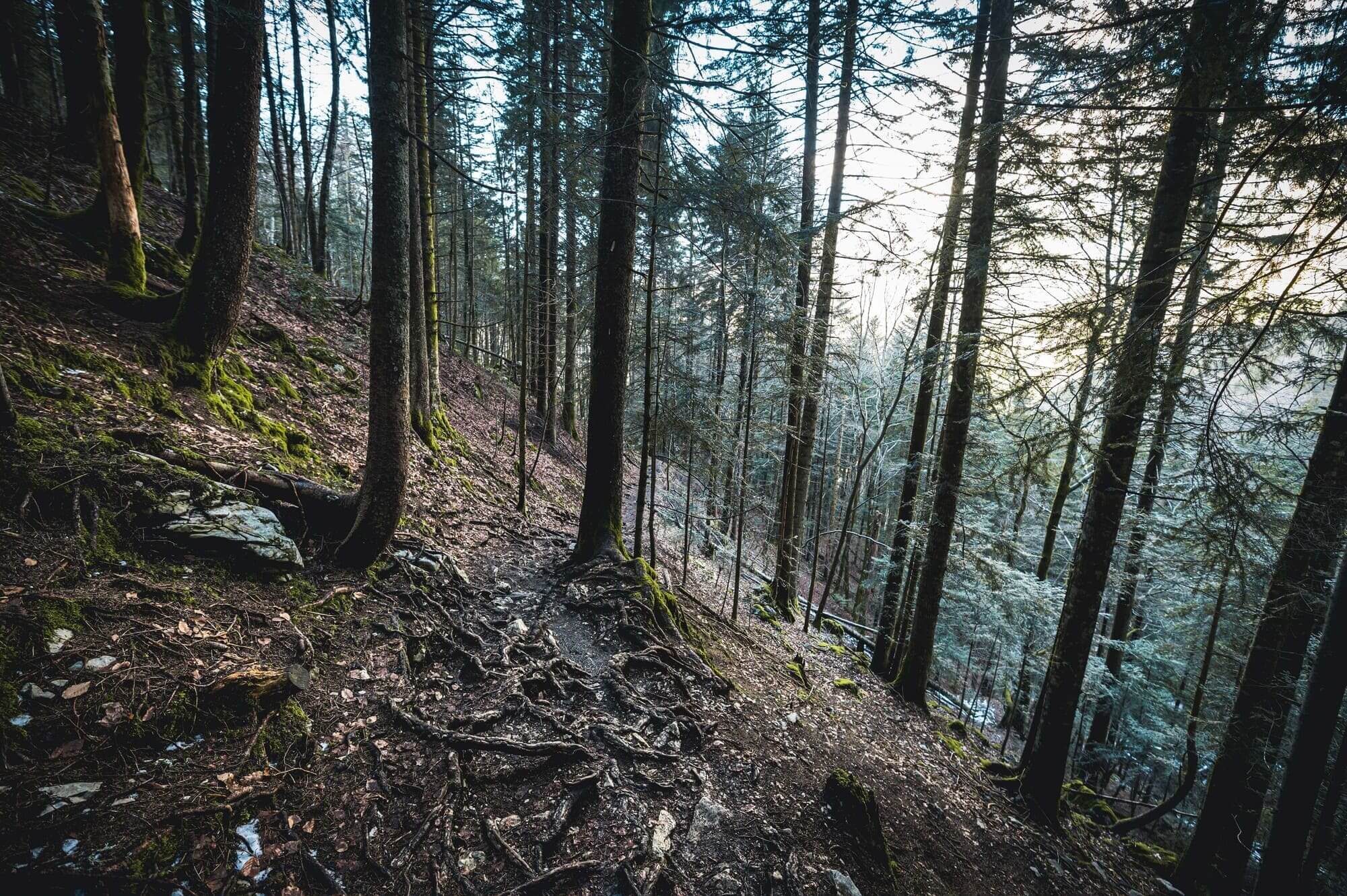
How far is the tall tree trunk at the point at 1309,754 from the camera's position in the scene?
3.65 m

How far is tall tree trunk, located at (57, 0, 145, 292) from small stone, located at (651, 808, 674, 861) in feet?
26.3

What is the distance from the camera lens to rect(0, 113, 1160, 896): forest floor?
2379 millimetres

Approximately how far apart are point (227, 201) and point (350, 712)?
18.7 ft

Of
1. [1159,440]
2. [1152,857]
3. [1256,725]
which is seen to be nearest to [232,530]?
[1159,440]

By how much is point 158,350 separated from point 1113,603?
73.1 feet

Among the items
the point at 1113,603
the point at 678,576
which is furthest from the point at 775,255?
the point at 1113,603

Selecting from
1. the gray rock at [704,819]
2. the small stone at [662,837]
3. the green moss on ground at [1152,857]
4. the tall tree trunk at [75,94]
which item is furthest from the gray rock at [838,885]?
the tall tree trunk at [75,94]

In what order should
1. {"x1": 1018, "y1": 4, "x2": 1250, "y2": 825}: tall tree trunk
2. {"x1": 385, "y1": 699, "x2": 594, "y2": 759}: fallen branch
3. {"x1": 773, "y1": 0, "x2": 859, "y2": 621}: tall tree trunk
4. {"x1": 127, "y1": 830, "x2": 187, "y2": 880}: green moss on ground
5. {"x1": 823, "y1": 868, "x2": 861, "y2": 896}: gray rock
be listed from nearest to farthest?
{"x1": 127, "y1": 830, "x2": 187, "y2": 880}: green moss on ground → {"x1": 823, "y1": 868, "x2": 861, "y2": 896}: gray rock → {"x1": 385, "y1": 699, "x2": 594, "y2": 759}: fallen branch → {"x1": 1018, "y1": 4, "x2": 1250, "y2": 825}: tall tree trunk → {"x1": 773, "y1": 0, "x2": 859, "y2": 621}: tall tree trunk

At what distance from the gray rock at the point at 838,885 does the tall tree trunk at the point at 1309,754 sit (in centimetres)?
354

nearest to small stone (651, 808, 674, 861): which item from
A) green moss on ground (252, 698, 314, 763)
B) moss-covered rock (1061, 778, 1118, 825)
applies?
green moss on ground (252, 698, 314, 763)

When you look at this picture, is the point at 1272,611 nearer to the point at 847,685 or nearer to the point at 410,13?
the point at 847,685

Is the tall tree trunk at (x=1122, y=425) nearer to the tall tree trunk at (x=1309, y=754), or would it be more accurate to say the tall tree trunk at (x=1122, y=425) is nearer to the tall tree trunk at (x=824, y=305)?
the tall tree trunk at (x=1309, y=754)

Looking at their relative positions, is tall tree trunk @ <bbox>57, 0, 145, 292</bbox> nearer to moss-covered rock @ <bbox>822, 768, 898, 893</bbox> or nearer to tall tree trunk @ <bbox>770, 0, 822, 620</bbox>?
tall tree trunk @ <bbox>770, 0, 822, 620</bbox>

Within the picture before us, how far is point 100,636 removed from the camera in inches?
110
